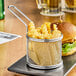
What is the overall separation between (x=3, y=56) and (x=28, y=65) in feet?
0.50

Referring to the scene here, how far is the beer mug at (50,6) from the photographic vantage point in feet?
8.05

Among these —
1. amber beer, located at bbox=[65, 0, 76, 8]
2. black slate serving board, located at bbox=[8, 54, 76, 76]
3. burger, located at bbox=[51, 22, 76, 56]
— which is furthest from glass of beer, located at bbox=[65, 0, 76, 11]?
black slate serving board, located at bbox=[8, 54, 76, 76]

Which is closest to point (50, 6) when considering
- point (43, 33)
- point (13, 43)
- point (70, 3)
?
point (70, 3)

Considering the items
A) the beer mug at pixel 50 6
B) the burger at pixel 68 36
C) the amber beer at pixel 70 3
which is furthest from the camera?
the amber beer at pixel 70 3

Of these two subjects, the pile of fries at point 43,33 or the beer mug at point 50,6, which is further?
the beer mug at point 50,6

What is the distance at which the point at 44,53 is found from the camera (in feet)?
3.11

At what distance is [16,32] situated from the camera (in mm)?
1573

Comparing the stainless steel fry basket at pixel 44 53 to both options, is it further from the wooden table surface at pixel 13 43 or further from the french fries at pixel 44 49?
the wooden table surface at pixel 13 43

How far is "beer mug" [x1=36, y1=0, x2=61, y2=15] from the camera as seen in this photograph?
245 cm

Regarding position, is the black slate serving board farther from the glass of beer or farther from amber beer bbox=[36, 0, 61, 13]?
the glass of beer

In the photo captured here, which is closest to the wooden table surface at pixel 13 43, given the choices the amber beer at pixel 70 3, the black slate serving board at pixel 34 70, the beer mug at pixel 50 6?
the black slate serving board at pixel 34 70

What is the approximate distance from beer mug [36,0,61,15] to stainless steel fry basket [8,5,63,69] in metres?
1.47

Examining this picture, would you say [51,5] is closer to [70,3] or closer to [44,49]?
[70,3]

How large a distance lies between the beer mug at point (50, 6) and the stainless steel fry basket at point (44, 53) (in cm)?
147
